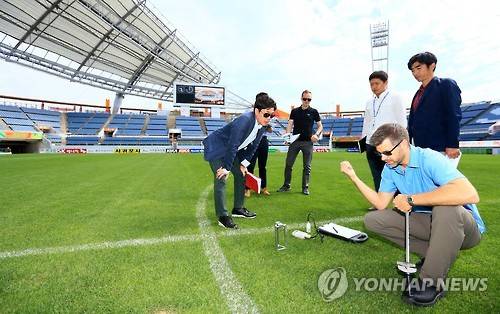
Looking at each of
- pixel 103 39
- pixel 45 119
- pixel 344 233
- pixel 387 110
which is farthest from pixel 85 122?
pixel 344 233

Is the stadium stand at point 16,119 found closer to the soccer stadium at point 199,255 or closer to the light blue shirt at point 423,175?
the soccer stadium at point 199,255

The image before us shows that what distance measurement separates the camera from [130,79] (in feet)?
155

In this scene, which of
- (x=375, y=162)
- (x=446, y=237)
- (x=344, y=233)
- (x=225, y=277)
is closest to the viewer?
(x=446, y=237)

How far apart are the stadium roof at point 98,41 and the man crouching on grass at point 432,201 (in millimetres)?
34323

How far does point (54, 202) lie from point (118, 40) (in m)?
37.4

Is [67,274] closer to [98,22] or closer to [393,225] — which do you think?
[393,225]

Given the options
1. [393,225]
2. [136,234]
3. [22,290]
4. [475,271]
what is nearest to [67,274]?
[22,290]

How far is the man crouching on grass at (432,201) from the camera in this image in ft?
6.92

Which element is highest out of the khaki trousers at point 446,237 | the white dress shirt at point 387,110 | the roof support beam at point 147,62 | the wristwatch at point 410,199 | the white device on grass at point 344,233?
the roof support beam at point 147,62

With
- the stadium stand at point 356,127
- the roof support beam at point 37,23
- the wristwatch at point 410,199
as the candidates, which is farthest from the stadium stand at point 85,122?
the wristwatch at point 410,199

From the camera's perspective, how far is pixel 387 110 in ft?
16.0

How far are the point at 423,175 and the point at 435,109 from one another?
67.6 inches

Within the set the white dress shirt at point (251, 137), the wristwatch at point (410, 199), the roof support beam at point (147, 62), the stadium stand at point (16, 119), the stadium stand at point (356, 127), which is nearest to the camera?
the wristwatch at point (410, 199)

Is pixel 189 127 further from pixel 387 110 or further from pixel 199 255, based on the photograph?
pixel 199 255
